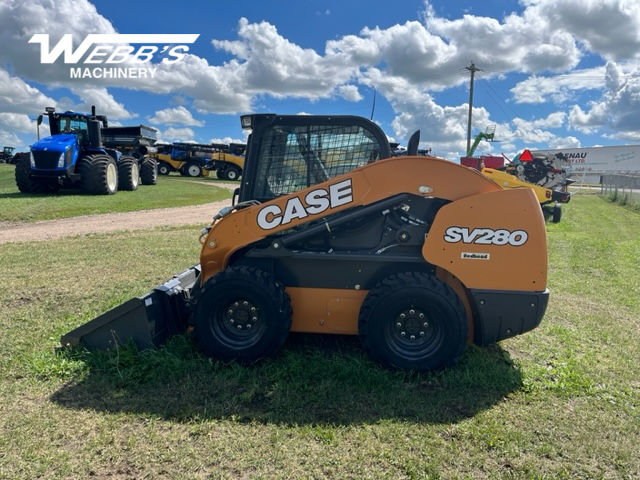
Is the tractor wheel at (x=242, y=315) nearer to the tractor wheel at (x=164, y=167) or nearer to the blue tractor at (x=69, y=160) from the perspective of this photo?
the blue tractor at (x=69, y=160)

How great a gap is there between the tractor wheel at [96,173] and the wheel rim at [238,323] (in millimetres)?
15594

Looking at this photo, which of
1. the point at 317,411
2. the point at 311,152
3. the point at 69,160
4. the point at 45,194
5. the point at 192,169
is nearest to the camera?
the point at 317,411

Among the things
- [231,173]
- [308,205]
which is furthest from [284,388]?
[231,173]

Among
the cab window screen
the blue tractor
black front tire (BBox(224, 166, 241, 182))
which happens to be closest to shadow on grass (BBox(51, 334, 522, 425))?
the cab window screen

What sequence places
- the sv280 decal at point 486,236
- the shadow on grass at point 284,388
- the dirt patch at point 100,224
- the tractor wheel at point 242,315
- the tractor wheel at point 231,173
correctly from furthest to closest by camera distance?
1. the tractor wheel at point 231,173
2. the dirt patch at point 100,224
3. the tractor wheel at point 242,315
4. the sv280 decal at point 486,236
5. the shadow on grass at point 284,388

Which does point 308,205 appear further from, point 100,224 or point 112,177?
point 112,177

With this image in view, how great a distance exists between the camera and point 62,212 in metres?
Answer: 14.1

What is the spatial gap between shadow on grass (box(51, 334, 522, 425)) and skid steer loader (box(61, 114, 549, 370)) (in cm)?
15

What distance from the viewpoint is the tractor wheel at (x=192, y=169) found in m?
37.9

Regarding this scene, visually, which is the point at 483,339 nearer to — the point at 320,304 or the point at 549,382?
the point at 549,382

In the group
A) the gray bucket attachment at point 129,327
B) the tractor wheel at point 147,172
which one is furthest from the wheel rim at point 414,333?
the tractor wheel at point 147,172

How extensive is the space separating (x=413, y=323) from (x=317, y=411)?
3.55 feet

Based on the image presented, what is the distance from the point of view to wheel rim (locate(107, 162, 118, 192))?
59.8 feet

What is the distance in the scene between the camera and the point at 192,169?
1500 inches
